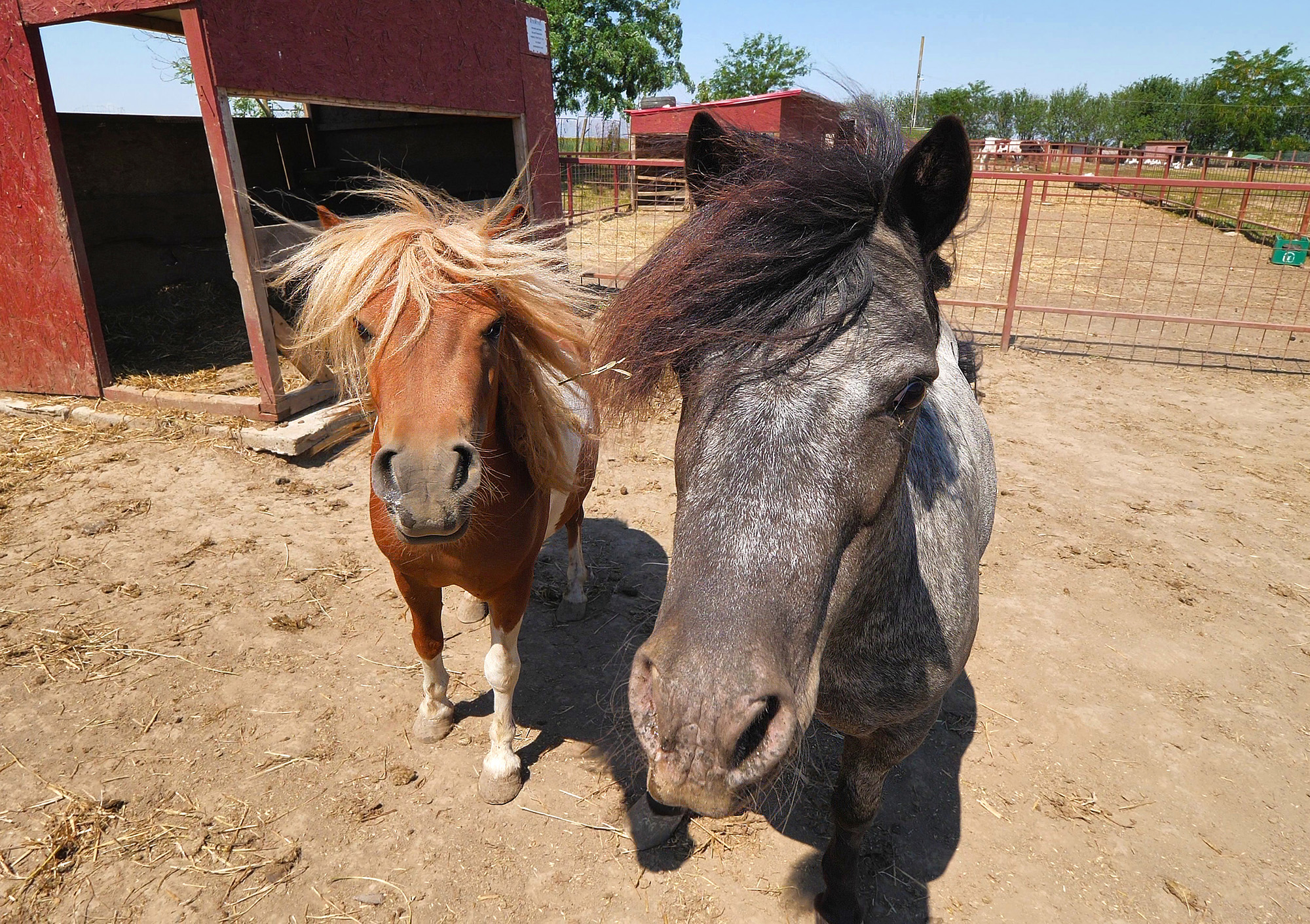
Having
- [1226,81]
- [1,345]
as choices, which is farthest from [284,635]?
[1226,81]

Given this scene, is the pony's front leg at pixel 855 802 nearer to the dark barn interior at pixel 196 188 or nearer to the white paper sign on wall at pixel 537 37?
the dark barn interior at pixel 196 188

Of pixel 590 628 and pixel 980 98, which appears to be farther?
pixel 980 98

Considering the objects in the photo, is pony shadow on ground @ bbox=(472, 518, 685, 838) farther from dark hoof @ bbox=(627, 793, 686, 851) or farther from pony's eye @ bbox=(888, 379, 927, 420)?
pony's eye @ bbox=(888, 379, 927, 420)

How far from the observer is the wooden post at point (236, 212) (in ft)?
15.0

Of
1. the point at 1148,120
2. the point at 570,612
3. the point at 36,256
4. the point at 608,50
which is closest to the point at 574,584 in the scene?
the point at 570,612

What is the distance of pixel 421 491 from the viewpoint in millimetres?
1892

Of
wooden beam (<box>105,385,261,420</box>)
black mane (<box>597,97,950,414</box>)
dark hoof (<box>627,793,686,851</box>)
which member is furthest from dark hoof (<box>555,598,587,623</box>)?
wooden beam (<box>105,385,261,420</box>)

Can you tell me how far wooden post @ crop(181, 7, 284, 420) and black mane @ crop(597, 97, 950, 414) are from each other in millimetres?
4244

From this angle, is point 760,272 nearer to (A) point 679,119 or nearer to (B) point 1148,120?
(A) point 679,119

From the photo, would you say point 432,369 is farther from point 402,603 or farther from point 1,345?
point 1,345

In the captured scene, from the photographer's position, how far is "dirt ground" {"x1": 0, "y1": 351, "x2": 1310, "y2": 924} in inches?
93.4

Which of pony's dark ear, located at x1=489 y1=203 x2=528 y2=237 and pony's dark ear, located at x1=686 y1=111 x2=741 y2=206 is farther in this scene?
pony's dark ear, located at x1=489 y1=203 x2=528 y2=237

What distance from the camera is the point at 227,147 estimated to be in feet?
15.5

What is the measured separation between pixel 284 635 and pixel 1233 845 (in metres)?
4.28
